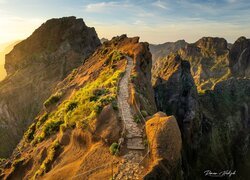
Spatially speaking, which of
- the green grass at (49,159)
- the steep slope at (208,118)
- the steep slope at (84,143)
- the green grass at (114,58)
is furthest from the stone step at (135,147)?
the steep slope at (208,118)

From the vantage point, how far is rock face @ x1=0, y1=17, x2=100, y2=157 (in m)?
99.5

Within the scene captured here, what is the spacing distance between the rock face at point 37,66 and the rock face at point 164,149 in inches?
3000

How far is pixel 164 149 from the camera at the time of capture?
21078 millimetres

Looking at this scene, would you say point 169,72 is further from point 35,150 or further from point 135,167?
point 135,167

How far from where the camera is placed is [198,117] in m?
96.0

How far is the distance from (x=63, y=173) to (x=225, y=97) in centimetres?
12045

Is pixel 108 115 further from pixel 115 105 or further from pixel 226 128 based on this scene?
pixel 226 128

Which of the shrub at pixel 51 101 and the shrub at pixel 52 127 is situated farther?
the shrub at pixel 51 101

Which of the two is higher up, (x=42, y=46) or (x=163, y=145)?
(x=42, y=46)

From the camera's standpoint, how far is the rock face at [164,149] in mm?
19812

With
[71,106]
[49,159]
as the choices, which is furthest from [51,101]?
[49,159]

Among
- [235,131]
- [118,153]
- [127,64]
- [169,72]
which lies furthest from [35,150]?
[235,131]

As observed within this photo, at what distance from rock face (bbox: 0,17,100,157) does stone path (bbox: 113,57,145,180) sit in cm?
6977

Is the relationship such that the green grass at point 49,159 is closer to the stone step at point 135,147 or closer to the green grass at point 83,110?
the green grass at point 83,110
